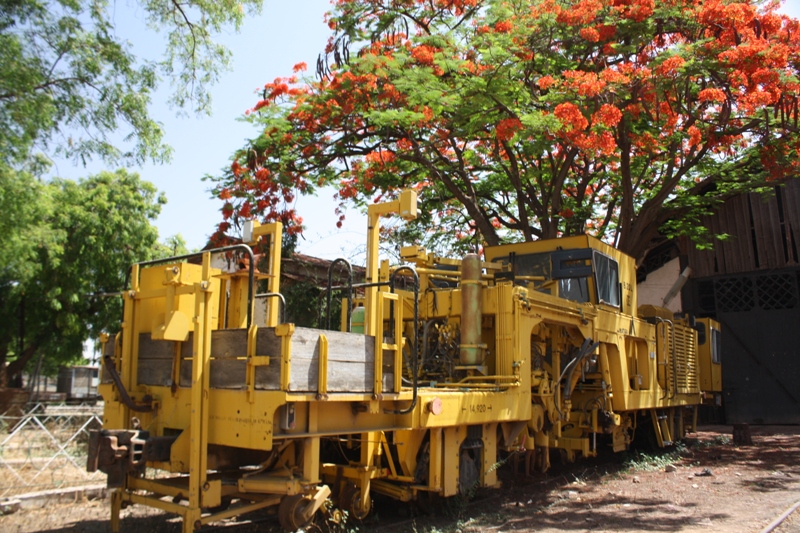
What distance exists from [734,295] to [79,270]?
17.1 m

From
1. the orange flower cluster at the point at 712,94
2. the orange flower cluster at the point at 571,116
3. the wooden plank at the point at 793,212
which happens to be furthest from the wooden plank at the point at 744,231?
the orange flower cluster at the point at 571,116

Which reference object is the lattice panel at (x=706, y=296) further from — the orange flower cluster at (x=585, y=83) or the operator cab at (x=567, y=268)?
the orange flower cluster at (x=585, y=83)

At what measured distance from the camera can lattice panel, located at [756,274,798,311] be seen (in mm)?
18531

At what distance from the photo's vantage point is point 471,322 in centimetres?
822

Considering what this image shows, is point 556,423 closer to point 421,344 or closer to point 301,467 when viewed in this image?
point 421,344

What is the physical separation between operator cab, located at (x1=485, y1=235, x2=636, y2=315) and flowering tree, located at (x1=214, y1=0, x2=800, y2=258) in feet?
6.05

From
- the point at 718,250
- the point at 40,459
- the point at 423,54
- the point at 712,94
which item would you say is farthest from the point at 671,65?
the point at 40,459

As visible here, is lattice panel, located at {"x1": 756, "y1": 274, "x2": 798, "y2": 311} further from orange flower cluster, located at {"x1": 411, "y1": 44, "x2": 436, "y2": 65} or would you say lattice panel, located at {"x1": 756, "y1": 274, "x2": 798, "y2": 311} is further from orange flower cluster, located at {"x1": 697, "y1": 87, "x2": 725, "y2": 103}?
orange flower cluster, located at {"x1": 411, "y1": 44, "x2": 436, "y2": 65}

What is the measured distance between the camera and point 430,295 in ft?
29.7

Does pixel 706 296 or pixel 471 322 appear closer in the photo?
pixel 471 322

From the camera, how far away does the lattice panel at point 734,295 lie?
19234 mm

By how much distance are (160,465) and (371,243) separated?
9.04 ft

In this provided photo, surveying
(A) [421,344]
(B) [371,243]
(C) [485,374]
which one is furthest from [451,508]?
(B) [371,243]

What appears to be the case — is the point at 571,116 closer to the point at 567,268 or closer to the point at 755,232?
the point at 567,268
